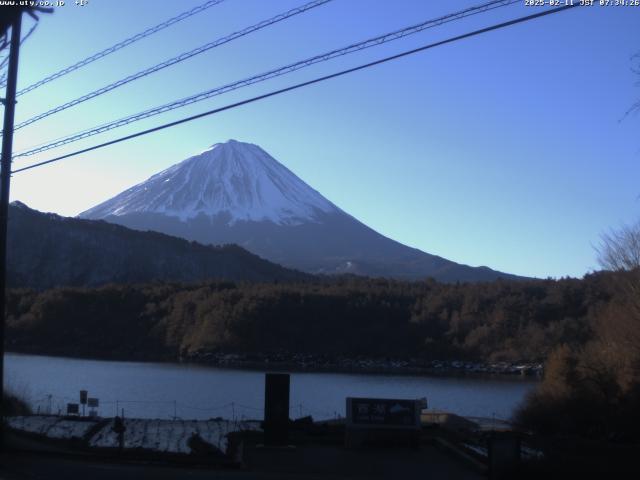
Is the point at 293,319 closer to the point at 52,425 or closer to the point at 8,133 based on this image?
the point at 52,425

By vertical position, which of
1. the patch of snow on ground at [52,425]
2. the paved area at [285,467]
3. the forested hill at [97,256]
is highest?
the forested hill at [97,256]

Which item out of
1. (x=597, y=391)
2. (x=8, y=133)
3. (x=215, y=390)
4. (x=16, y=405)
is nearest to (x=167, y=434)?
(x=16, y=405)

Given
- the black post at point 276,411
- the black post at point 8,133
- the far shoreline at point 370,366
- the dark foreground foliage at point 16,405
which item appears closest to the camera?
the black post at point 8,133

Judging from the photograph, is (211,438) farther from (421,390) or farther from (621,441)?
(421,390)

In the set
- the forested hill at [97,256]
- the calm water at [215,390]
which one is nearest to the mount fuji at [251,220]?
the forested hill at [97,256]

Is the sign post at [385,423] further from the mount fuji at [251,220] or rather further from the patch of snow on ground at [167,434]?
the mount fuji at [251,220]

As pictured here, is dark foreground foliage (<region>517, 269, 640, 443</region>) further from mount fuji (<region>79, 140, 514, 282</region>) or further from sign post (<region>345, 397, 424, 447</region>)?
mount fuji (<region>79, 140, 514, 282</region>)
